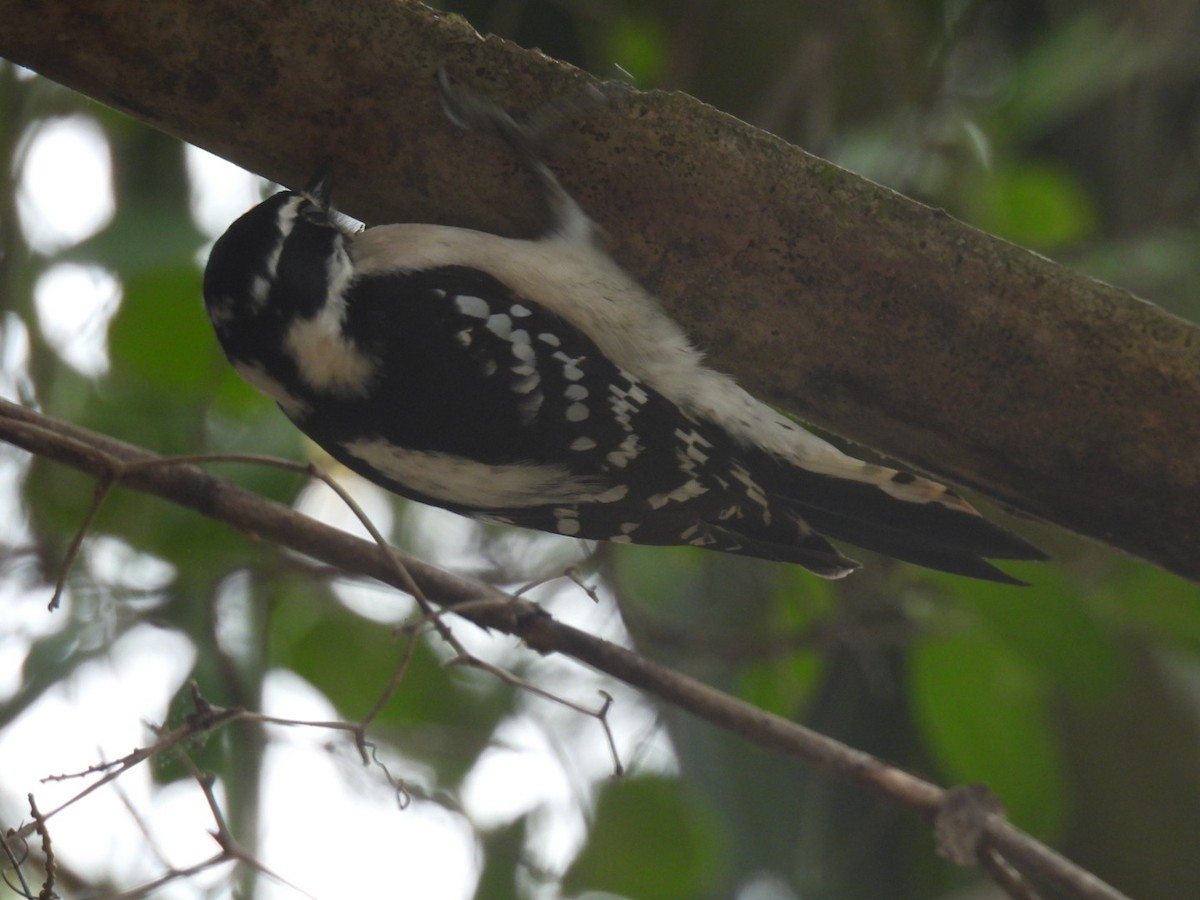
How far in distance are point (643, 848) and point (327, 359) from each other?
4.70 feet

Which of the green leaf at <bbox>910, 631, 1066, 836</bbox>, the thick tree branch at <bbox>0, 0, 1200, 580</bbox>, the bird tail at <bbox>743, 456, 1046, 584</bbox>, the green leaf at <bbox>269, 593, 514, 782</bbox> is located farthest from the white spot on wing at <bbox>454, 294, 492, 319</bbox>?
the green leaf at <bbox>910, 631, 1066, 836</bbox>

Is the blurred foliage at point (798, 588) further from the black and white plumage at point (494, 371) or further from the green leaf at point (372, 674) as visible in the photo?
the black and white plumage at point (494, 371)

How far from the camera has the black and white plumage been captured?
1810 mm

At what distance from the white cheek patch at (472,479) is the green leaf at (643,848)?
101 cm

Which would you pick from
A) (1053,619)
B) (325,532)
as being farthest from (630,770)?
(325,532)

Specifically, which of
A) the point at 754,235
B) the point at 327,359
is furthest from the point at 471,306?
the point at 754,235

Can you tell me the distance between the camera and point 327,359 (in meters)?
1.83

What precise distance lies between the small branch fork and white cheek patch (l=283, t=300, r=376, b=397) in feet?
0.76

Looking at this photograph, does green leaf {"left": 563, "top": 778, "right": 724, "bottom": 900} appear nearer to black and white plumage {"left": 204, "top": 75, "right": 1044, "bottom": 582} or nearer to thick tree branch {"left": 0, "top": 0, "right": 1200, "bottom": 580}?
black and white plumage {"left": 204, "top": 75, "right": 1044, "bottom": 582}

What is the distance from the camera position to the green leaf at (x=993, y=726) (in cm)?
270

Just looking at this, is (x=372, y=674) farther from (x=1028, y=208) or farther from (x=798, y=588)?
(x=1028, y=208)

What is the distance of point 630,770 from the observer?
2619 mm

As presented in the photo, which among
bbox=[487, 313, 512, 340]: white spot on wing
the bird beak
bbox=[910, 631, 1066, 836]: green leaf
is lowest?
bbox=[910, 631, 1066, 836]: green leaf

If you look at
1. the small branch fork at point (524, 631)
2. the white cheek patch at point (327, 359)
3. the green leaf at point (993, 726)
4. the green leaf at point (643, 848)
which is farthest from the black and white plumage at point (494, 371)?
the green leaf at point (643, 848)
